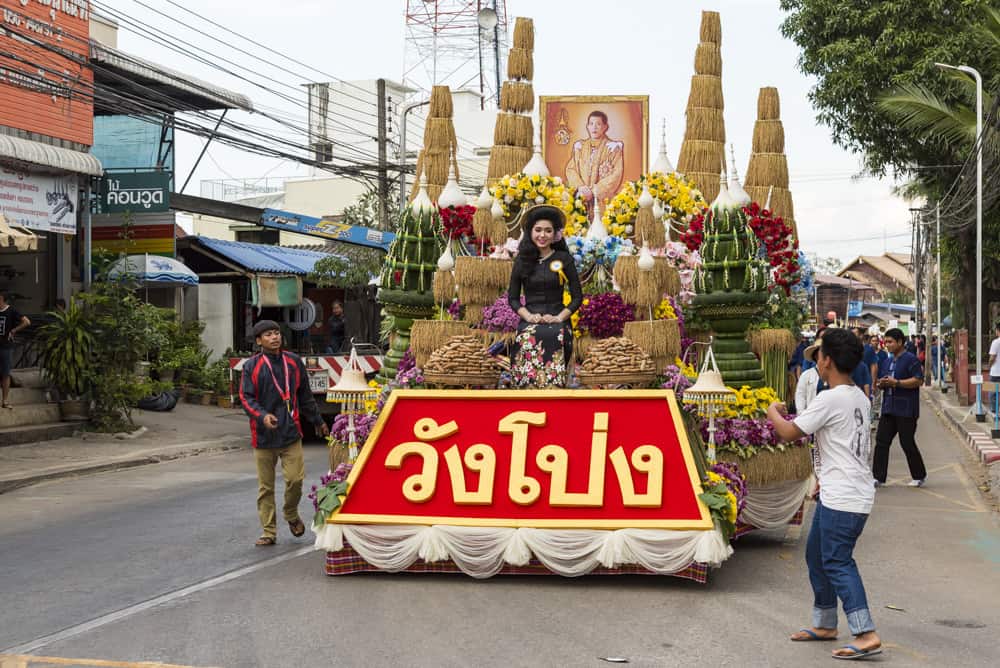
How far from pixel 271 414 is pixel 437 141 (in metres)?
6.59

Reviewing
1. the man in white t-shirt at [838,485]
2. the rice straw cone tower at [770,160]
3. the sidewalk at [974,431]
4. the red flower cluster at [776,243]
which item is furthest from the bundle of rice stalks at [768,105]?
the man in white t-shirt at [838,485]

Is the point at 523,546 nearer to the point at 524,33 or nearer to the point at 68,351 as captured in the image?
the point at 524,33

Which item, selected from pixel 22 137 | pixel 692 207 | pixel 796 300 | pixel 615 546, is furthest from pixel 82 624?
pixel 22 137

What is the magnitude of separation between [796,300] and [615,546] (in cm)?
697

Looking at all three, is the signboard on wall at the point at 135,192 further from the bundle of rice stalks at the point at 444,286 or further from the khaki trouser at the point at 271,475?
the khaki trouser at the point at 271,475

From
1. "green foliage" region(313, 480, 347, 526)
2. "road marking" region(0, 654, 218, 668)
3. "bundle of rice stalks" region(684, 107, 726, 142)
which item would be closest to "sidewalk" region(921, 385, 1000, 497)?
"bundle of rice stalks" region(684, 107, 726, 142)

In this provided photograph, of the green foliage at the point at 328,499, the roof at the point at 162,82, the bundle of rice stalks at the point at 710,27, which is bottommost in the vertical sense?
the green foliage at the point at 328,499

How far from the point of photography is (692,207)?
40.9 feet

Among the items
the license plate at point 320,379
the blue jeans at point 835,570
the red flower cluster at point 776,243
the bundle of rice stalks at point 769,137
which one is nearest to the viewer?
the blue jeans at point 835,570

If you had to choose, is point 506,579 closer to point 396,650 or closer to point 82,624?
point 396,650

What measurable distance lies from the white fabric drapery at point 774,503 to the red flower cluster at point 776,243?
276cm

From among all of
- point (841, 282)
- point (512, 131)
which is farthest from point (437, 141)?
point (841, 282)

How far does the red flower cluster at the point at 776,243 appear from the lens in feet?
38.2

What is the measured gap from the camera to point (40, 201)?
19641 mm
